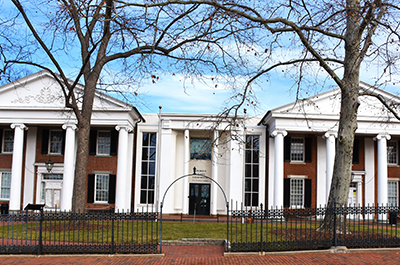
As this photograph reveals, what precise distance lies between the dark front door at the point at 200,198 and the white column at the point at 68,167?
8.52 meters

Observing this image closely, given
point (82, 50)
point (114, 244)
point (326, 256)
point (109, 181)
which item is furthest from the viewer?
point (109, 181)

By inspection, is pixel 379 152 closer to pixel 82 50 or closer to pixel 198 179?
pixel 198 179

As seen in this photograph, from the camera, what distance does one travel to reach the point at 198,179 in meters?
29.5

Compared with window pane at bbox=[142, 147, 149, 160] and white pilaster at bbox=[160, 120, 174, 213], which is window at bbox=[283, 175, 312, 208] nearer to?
white pilaster at bbox=[160, 120, 174, 213]

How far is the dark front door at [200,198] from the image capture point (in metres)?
29.1

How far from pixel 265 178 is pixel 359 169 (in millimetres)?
7203

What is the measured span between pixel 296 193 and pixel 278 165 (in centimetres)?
356

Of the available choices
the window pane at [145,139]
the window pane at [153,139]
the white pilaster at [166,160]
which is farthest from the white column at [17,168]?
the white pilaster at [166,160]

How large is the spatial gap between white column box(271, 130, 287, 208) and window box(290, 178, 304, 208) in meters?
2.58

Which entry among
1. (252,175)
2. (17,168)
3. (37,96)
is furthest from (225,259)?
(37,96)

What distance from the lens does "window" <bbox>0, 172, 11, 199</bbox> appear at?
2867cm

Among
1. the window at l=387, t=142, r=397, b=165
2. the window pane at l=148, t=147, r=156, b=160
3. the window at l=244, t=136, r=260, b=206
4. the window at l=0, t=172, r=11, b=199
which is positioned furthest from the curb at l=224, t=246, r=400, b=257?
the window at l=0, t=172, r=11, b=199

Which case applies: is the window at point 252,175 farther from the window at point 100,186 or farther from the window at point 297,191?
the window at point 100,186

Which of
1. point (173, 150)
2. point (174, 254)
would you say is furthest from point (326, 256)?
point (173, 150)
